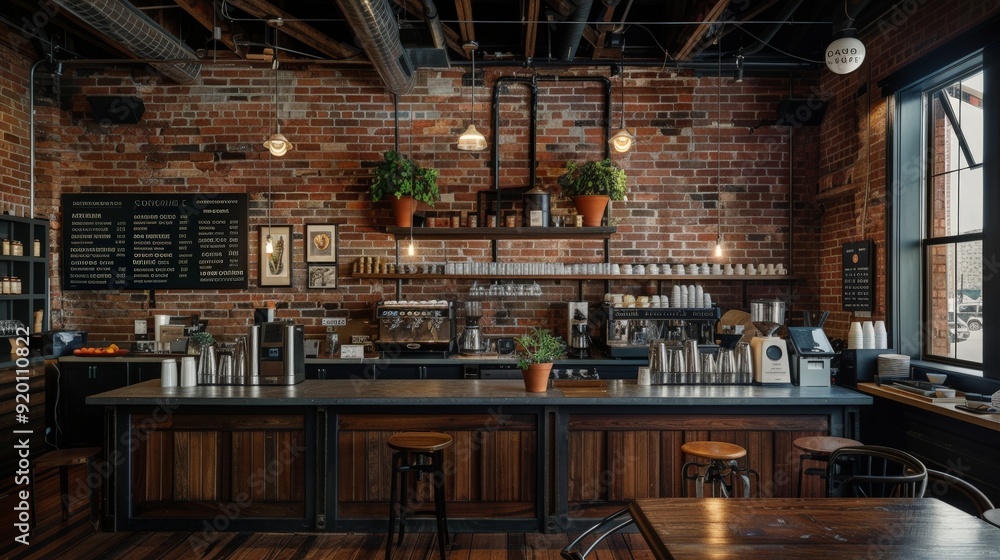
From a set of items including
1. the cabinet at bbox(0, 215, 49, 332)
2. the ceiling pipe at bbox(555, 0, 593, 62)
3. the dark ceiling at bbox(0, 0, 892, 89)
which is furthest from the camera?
the cabinet at bbox(0, 215, 49, 332)

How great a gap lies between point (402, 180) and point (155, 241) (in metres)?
2.66

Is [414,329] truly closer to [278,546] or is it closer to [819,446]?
[278,546]

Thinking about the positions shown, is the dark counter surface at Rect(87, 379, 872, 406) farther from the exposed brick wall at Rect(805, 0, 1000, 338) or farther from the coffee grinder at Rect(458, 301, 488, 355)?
the coffee grinder at Rect(458, 301, 488, 355)

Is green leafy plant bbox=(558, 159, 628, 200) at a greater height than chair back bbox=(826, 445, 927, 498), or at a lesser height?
greater

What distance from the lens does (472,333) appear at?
5859 millimetres

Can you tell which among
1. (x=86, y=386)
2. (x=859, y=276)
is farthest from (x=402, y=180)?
(x=859, y=276)

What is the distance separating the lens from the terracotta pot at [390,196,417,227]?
5762mm

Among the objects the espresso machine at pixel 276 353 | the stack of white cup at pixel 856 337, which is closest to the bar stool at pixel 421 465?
the espresso machine at pixel 276 353

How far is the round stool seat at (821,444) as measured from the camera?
3.26 m

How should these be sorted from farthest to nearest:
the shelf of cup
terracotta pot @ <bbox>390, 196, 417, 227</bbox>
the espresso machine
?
the shelf of cup < terracotta pot @ <bbox>390, 196, 417, 227</bbox> < the espresso machine

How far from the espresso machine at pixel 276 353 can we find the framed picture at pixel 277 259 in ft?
7.30

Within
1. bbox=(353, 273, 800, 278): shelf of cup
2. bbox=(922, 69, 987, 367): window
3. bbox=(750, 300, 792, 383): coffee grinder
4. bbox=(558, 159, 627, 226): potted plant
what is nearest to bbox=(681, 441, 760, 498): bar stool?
bbox=(750, 300, 792, 383): coffee grinder

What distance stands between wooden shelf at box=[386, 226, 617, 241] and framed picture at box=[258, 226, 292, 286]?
1108mm

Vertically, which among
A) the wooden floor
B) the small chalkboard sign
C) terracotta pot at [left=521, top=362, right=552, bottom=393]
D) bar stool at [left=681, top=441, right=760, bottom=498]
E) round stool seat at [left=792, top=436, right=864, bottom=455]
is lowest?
the wooden floor
